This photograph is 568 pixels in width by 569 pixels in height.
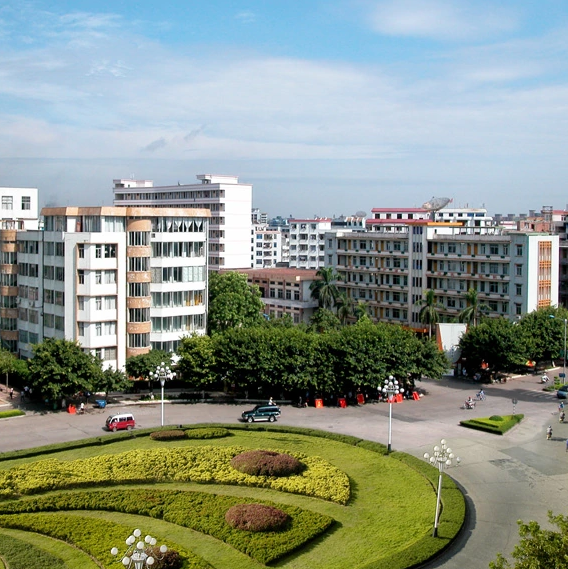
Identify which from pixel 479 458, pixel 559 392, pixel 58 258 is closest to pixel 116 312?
pixel 58 258

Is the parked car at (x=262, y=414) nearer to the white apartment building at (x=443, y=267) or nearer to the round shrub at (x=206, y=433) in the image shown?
the round shrub at (x=206, y=433)

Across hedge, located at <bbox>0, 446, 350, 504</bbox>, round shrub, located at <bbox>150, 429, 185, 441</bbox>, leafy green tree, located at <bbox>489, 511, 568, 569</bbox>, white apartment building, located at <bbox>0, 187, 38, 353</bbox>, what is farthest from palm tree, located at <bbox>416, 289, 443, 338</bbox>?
leafy green tree, located at <bbox>489, 511, 568, 569</bbox>

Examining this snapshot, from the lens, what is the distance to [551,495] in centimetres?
3606

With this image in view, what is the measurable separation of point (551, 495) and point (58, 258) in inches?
1601

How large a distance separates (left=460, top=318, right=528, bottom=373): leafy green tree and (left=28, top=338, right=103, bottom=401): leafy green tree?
31.9 meters

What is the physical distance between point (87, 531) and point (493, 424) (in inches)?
1095

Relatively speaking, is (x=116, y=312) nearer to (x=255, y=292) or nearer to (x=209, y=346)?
(x=209, y=346)

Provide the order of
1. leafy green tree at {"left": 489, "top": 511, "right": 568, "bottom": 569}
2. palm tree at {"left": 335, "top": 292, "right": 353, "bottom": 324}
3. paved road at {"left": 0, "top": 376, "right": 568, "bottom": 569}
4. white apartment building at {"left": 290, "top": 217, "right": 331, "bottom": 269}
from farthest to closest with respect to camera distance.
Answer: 1. white apartment building at {"left": 290, "top": 217, "right": 331, "bottom": 269}
2. palm tree at {"left": 335, "top": 292, "right": 353, "bottom": 324}
3. paved road at {"left": 0, "top": 376, "right": 568, "bottom": 569}
4. leafy green tree at {"left": 489, "top": 511, "right": 568, "bottom": 569}

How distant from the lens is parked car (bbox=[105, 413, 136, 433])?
4775 centimetres

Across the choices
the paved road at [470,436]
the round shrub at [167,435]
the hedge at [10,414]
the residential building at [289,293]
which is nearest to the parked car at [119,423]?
the paved road at [470,436]

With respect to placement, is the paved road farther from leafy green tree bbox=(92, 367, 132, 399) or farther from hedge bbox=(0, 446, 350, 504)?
hedge bbox=(0, 446, 350, 504)

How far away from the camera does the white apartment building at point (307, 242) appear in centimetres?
13762

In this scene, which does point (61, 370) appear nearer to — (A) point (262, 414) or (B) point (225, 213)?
(A) point (262, 414)

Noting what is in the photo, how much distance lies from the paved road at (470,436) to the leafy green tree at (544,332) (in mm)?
3939
